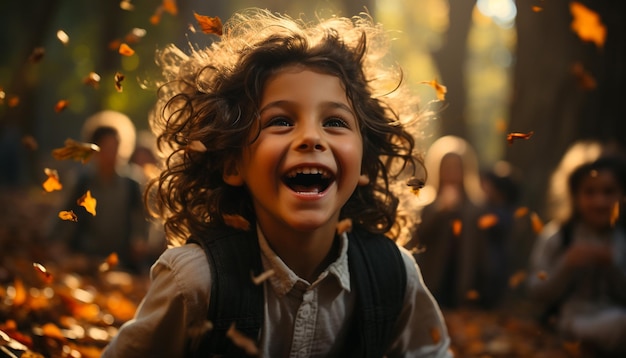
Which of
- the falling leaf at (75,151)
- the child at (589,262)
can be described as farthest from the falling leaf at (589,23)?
the falling leaf at (75,151)

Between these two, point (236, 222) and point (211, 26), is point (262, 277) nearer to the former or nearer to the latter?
point (236, 222)

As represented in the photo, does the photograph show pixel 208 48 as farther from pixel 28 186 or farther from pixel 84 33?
pixel 84 33

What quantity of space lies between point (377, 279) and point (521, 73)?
6.48m

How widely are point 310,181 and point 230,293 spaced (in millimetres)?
518

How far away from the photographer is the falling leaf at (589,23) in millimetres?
6738

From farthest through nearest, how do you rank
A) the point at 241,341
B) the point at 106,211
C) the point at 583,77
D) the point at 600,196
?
the point at 106,211 → the point at 583,77 → the point at 600,196 → the point at 241,341

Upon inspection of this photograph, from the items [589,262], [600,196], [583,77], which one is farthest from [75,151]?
[583,77]

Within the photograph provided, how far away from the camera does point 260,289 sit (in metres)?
2.37

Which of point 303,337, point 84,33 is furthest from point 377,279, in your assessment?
point 84,33

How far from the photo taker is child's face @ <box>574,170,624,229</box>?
464cm

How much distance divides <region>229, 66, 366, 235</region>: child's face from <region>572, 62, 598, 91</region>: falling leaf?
4834 mm

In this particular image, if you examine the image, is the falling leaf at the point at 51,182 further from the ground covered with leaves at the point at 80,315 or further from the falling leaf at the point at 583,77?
the falling leaf at the point at 583,77

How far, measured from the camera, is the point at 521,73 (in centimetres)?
830

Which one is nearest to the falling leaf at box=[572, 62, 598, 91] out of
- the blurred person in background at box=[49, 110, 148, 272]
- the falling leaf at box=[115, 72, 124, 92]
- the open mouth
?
the open mouth
